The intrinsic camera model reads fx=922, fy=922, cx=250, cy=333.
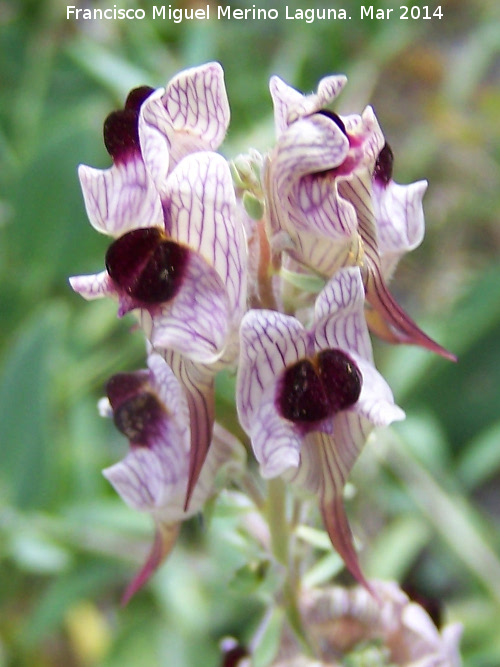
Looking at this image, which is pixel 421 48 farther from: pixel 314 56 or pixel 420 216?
pixel 420 216

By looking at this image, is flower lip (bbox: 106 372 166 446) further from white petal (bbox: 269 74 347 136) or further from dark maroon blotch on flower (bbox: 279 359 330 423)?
white petal (bbox: 269 74 347 136)

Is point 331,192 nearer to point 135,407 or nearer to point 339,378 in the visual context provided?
point 339,378

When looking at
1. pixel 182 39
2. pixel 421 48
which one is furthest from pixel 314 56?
pixel 421 48

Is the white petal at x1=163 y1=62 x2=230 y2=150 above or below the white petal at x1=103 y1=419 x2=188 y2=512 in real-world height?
above

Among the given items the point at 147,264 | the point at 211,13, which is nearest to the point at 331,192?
the point at 147,264

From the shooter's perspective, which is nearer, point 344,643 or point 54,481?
point 344,643

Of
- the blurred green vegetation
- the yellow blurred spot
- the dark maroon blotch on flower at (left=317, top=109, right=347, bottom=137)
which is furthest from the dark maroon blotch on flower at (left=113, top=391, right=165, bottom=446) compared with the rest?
the yellow blurred spot
